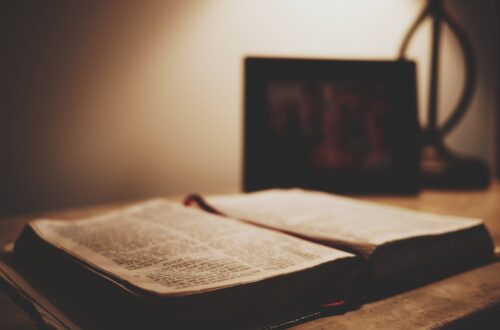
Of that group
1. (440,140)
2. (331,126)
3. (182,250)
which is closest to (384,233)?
(182,250)

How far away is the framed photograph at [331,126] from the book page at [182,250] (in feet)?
1.43

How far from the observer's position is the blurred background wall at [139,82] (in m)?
0.85

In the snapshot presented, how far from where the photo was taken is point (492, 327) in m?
0.44

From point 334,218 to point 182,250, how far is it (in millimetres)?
232

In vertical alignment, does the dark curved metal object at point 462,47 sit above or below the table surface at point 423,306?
above

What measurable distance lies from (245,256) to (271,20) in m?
0.80

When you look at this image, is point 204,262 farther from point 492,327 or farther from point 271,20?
point 271,20

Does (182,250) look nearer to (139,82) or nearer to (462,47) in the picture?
(139,82)

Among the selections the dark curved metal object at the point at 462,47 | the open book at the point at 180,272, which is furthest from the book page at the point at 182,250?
the dark curved metal object at the point at 462,47

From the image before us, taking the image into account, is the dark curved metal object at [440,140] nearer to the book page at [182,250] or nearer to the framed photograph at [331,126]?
the framed photograph at [331,126]

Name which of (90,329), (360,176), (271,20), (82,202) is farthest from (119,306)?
(271,20)

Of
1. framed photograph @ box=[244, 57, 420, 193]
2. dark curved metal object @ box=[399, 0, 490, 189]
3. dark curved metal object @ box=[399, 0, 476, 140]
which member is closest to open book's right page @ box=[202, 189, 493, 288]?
framed photograph @ box=[244, 57, 420, 193]

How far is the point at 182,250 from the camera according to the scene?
1.47 ft

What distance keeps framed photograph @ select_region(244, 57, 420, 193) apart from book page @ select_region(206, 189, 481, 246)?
240mm
